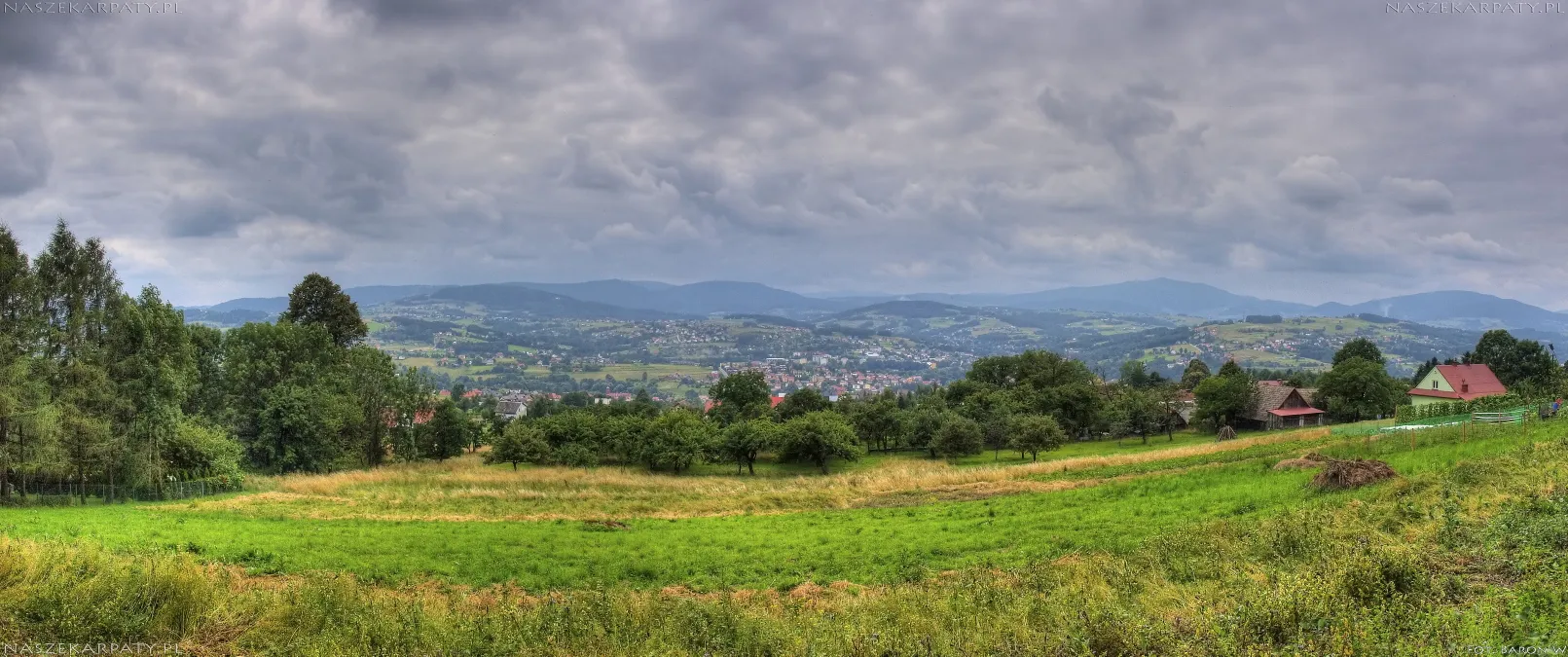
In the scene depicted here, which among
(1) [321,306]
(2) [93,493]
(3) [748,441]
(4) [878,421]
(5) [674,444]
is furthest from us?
(4) [878,421]

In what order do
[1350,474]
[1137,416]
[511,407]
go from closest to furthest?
[1350,474] < [1137,416] < [511,407]

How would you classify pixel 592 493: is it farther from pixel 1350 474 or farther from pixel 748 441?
pixel 1350 474

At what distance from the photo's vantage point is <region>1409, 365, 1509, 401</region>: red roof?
2539 inches

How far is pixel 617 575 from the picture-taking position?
50.4ft

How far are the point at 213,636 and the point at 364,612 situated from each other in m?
1.73

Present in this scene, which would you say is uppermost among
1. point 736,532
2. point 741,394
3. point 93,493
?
point 741,394

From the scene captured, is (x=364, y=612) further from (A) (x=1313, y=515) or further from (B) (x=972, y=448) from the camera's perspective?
(B) (x=972, y=448)

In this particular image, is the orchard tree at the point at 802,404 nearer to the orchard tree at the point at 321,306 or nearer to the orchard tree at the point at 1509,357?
the orchard tree at the point at 321,306

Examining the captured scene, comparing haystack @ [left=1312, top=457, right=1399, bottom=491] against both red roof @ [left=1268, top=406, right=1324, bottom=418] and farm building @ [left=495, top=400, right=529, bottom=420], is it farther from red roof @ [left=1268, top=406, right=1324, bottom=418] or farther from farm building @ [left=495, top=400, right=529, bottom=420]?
farm building @ [left=495, top=400, right=529, bottom=420]

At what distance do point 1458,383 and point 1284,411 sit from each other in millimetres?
15024

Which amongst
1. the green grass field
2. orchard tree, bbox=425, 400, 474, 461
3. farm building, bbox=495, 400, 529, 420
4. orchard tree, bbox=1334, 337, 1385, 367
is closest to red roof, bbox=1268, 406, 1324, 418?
orchard tree, bbox=1334, 337, 1385, 367

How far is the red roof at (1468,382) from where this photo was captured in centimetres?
6450

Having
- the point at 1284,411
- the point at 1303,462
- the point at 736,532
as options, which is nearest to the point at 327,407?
the point at 736,532

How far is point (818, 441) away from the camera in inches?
1935
